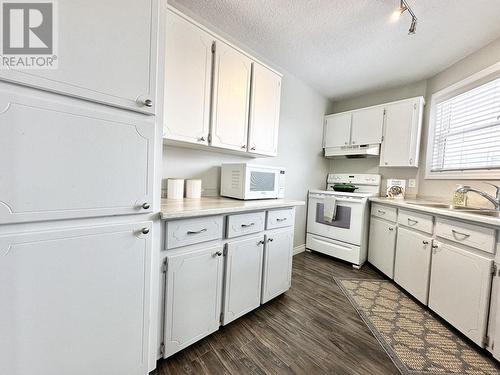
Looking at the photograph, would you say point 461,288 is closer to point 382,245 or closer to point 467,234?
point 467,234

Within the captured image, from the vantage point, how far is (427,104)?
9.21 feet

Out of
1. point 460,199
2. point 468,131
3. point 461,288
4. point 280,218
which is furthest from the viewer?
point 468,131

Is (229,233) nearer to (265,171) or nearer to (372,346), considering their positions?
(265,171)

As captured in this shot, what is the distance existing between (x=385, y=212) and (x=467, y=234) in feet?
3.38

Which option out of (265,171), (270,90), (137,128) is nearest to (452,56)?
(270,90)

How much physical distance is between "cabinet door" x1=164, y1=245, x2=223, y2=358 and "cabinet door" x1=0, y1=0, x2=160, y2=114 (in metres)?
0.87

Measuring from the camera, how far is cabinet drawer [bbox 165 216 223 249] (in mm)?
1198

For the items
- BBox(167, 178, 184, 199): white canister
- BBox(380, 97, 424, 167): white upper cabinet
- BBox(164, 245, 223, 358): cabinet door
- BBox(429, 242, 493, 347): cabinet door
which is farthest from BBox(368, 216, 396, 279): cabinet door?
BBox(167, 178, 184, 199): white canister

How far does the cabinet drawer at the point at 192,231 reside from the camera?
3.93 feet

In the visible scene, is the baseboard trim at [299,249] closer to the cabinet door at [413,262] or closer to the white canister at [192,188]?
the cabinet door at [413,262]

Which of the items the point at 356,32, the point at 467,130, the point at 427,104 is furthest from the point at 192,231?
the point at 427,104

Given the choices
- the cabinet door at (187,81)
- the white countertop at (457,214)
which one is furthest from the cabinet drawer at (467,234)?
the cabinet door at (187,81)

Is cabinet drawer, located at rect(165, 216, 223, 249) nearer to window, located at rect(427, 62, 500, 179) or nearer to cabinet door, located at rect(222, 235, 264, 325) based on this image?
cabinet door, located at rect(222, 235, 264, 325)

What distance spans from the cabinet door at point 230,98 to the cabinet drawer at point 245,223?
0.63 meters
